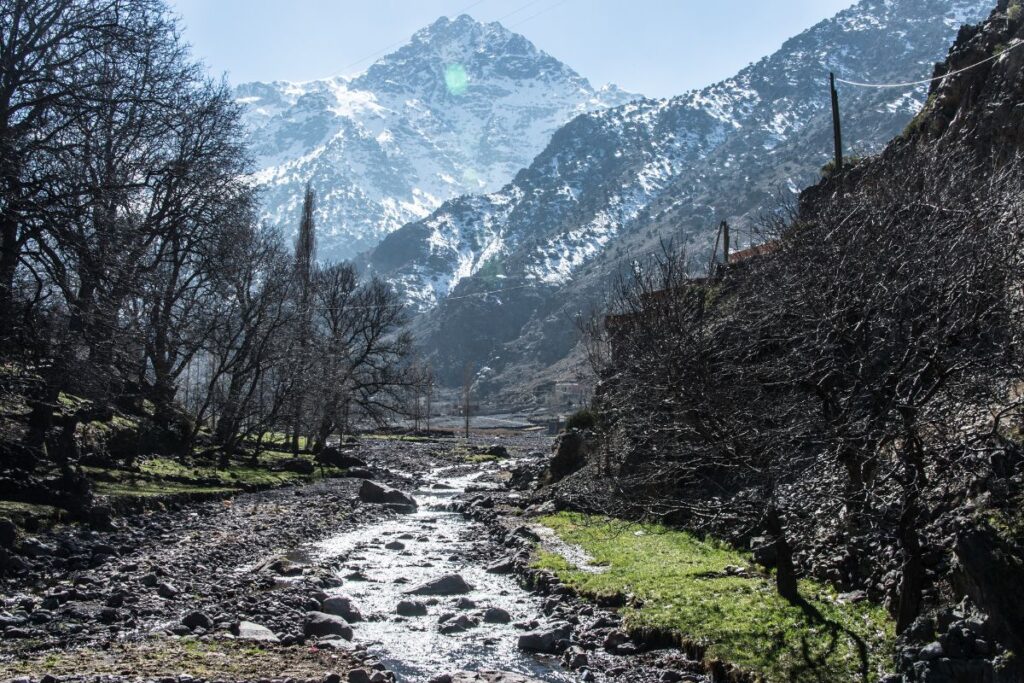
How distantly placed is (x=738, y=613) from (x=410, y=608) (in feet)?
21.4

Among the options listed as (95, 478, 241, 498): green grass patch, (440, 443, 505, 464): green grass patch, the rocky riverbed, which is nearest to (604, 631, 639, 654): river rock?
the rocky riverbed

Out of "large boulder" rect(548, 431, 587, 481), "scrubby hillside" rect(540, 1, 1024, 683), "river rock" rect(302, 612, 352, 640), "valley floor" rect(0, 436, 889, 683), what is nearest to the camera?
"scrubby hillside" rect(540, 1, 1024, 683)

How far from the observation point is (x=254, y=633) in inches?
521

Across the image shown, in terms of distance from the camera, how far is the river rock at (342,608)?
15.5 metres

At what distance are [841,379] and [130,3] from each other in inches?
667

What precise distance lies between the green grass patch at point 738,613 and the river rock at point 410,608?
3.23 metres

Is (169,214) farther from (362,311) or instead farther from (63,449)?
(362,311)

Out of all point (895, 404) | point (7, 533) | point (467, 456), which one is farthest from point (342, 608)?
point (467, 456)

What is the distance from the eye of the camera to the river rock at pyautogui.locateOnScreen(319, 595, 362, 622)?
1545 cm

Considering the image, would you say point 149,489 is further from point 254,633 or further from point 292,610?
point 254,633

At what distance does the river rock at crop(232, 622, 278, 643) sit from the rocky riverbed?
0.12 feet

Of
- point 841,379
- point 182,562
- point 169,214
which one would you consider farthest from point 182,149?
point 841,379

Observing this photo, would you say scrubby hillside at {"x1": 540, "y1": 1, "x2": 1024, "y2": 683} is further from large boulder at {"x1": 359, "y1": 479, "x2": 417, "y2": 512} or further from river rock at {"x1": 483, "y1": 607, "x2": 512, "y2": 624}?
large boulder at {"x1": 359, "y1": 479, "x2": 417, "y2": 512}

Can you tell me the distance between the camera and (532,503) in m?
32.3
